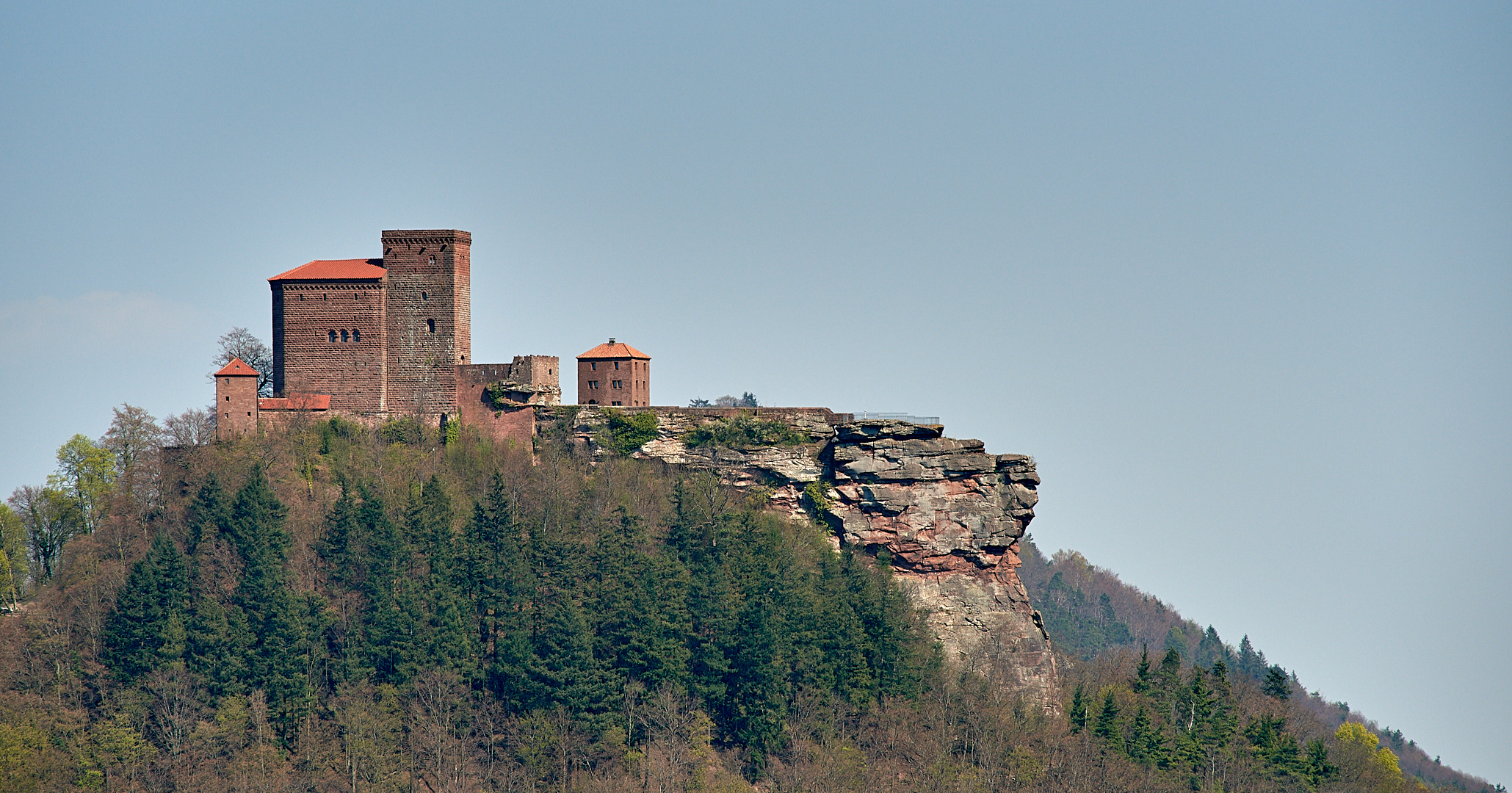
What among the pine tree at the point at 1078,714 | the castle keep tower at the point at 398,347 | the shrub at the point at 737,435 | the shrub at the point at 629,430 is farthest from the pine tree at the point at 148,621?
the pine tree at the point at 1078,714

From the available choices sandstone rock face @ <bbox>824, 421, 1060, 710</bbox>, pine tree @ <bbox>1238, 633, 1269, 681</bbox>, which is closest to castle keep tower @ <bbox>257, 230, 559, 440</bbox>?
sandstone rock face @ <bbox>824, 421, 1060, 710</bbox>

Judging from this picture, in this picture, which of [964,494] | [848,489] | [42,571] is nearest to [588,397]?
[848,489]

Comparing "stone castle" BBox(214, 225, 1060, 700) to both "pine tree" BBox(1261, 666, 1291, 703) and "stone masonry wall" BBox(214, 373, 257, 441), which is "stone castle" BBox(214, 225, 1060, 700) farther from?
"pine tree" BBox(1261, 666, 1291, 703)

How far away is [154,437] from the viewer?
6512 centimetres

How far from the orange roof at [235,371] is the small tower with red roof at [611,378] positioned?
12.8m

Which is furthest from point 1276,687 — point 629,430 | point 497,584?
point 497,584

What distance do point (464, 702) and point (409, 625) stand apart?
3.32m

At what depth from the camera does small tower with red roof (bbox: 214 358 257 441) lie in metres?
63.5

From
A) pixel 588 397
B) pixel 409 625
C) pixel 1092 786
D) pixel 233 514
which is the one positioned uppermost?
pixel 588 397

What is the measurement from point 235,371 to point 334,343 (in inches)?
155

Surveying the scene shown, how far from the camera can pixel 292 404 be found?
6469 cm

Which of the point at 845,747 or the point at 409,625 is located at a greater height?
the point at 409,625

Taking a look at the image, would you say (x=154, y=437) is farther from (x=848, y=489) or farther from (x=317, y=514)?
(x=848, y=489)

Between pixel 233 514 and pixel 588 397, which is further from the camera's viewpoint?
pixel 588 397
